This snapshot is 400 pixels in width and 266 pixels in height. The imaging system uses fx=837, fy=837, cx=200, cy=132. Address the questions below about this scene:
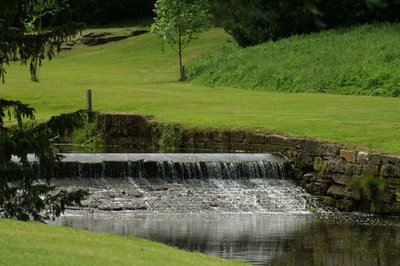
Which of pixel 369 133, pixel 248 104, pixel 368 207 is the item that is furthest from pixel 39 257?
pixel 248 104

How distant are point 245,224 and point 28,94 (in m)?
26.9

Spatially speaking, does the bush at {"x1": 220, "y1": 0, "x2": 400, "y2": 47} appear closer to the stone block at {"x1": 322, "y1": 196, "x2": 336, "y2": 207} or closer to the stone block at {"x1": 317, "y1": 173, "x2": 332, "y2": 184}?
the stone block at {"x1": 317, "y1": 173, "x2": 332, "y2": 184}

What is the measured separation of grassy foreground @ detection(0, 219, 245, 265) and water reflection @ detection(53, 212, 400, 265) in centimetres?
412

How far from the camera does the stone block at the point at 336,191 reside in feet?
75.2

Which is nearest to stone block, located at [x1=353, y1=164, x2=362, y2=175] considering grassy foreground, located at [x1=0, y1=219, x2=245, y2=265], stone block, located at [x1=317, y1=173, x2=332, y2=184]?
stone block, located at [x1=317, y1=173, x2=332, y2=184]

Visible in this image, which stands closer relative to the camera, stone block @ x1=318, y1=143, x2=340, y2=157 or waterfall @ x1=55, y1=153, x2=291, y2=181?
waterfall @ x1=55, y1=153, x2=291, y2=181

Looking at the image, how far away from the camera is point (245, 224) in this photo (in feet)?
65.0

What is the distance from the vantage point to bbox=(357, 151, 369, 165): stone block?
22531 millimetres

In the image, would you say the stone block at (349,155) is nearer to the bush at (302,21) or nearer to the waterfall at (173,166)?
the waterfall at (173,166)

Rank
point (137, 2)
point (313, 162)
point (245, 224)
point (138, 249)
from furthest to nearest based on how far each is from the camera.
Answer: point (137, 2) < point (313, 162) < point (245, 224) < point (138, 249)

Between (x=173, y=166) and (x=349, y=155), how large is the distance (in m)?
4.99

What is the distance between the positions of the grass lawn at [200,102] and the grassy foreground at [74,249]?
41.5 feet

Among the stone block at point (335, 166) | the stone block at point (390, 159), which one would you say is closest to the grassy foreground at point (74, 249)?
the stone block at point (390, 159)

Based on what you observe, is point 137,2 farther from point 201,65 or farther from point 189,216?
point 189,216
